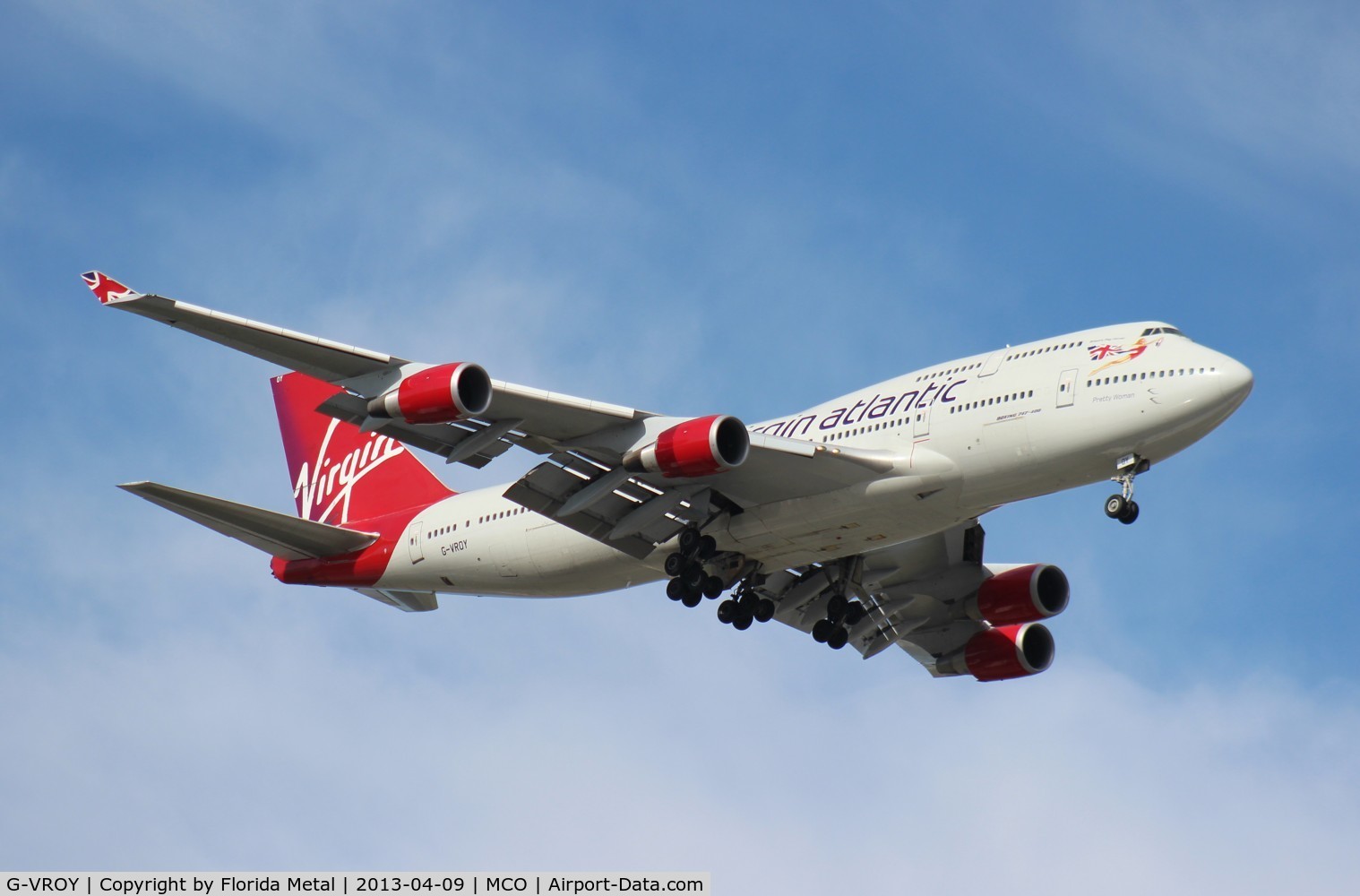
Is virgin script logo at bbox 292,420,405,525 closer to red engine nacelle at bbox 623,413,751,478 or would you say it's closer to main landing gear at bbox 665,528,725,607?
main landing gear at bbox 665,528,725,607

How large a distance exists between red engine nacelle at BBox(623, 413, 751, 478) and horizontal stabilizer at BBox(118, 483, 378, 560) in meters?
9.70

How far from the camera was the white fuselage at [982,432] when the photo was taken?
2895 centimetres

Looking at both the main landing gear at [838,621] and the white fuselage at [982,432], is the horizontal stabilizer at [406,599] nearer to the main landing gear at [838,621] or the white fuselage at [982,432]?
the white fuselage at [982,432]

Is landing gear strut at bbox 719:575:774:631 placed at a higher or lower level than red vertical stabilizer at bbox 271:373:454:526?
lower

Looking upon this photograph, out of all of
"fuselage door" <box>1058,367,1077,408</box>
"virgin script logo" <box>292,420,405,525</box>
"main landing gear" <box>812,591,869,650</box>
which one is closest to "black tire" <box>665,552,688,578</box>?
"main landing gear" <box>812,591,869,650</box>

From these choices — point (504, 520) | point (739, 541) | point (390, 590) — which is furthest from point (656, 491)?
point (390, 590)

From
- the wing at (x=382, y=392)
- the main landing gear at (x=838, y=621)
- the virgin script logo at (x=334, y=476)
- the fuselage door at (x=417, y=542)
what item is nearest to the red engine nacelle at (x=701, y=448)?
the wing at (x=382, y=392)

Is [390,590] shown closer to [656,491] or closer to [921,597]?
[656,491]

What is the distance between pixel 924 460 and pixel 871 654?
380 inches

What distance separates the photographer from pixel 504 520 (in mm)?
34875

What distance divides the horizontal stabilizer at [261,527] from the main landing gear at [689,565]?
814 cm

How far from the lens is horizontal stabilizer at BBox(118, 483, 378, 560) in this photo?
107 feet

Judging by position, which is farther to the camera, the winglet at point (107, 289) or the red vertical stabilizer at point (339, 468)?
the red vertical stabilizer at point (339, 468)

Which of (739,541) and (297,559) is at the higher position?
(297,559)
